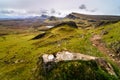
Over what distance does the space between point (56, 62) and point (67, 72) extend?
9.97ft

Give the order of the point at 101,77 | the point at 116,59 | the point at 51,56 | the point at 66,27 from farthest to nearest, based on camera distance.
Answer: the point at 66,27 → the point at 116,59 → the point at 51,56 → the point at 101,77

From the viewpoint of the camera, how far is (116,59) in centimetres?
5619

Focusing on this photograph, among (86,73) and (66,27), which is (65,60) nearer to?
(86,73)

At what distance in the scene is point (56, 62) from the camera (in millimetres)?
37406

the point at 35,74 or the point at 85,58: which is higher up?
the point at 85,58

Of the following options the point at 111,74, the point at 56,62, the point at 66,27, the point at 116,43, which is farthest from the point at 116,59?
the point at 66,27

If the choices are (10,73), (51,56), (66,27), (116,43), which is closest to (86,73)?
(51,56)

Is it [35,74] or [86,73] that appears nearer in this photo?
[86,73]

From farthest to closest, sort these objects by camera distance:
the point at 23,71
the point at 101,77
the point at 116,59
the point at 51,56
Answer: the point at 116,59 < the point at 23,71 < the point at 51,56 < the point at 101,77

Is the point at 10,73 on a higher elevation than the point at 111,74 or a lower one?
lower

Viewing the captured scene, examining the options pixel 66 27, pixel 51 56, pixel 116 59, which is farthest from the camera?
A: pixel 66 27

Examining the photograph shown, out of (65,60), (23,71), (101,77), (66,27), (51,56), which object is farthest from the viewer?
(66,27)

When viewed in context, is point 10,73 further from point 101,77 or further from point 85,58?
point 101,77

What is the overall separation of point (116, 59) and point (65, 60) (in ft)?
76.3
